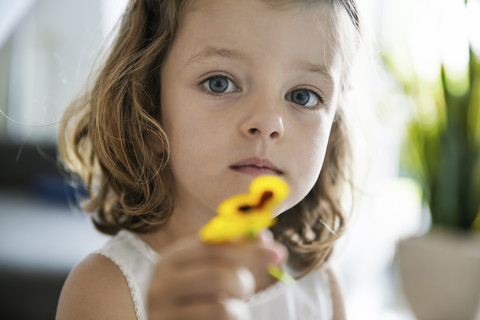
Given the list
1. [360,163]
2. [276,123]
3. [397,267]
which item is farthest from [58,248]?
[397,267]

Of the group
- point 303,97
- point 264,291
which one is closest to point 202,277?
point 303,97

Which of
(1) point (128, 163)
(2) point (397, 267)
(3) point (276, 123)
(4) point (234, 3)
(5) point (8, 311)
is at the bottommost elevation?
(5) point (8, 311)

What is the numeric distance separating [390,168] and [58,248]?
1.59 m

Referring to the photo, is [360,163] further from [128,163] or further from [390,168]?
[390,168]

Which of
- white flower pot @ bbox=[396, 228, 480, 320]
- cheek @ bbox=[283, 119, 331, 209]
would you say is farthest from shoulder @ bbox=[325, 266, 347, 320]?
white flower pot @ bbox=[396, 228, 480, 320]

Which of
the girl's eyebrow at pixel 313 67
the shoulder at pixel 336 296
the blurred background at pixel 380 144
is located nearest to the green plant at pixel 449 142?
the blurred background at pixel 380 144

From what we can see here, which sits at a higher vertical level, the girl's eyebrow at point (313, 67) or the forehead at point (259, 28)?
the forehead at point (259, 28)

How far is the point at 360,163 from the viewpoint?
105 cm

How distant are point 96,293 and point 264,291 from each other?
315mm

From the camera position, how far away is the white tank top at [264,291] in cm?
79

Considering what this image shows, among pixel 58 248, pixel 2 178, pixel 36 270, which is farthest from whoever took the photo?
pixel 2 178

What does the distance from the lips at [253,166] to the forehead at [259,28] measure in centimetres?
13

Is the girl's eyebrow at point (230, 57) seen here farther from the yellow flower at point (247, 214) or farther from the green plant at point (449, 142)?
the green plant at point (449, 142)

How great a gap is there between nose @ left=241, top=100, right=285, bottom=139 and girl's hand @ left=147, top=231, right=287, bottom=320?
Answer: 238 millimetres
